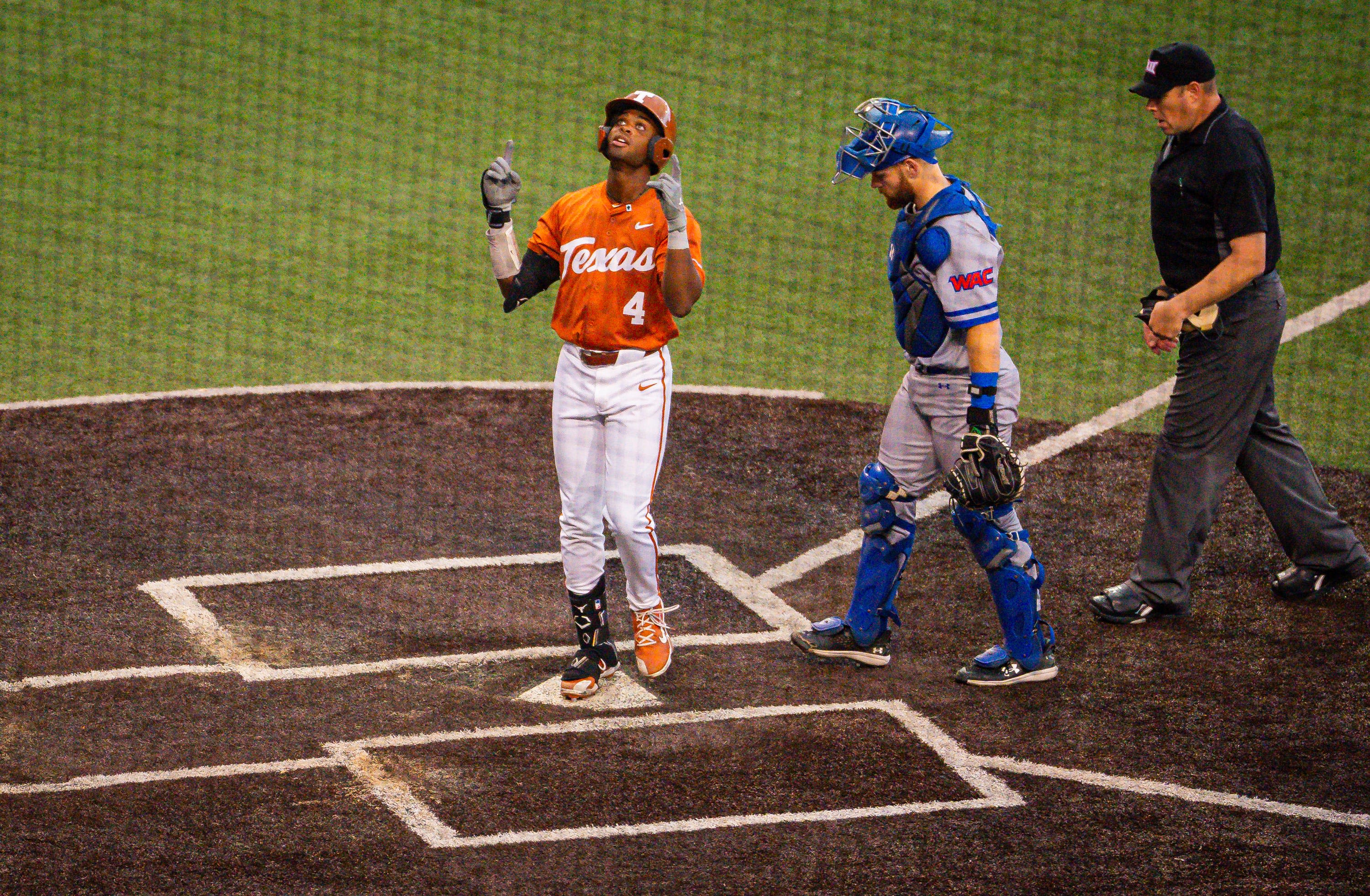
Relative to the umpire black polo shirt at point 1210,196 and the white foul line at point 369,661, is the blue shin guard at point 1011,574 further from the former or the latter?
the umpire black polo shirt at point 1210,196

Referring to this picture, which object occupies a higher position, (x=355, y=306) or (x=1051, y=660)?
(x=355, y=306)

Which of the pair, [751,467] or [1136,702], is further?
[751,467]

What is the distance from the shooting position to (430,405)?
8.98 meters

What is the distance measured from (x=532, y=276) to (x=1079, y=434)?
3927 mm

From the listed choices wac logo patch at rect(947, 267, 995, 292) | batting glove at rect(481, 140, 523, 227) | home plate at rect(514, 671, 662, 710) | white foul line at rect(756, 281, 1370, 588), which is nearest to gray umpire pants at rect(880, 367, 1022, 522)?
wac logo patch at rect(947, 267, 995, 292)

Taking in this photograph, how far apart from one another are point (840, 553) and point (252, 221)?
6506 mm

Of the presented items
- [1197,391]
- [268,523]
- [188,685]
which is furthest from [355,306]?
[1197,391]

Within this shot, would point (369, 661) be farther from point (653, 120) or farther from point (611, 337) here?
point (653, 120)

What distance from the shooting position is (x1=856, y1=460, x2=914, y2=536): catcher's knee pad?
20.0 feet

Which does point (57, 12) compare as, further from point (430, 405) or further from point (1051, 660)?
point (1051, 660)

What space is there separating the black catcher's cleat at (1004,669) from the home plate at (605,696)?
115cm

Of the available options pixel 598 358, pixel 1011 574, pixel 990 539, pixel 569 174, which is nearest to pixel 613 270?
pixel 598 358

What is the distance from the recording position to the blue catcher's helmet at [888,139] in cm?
576

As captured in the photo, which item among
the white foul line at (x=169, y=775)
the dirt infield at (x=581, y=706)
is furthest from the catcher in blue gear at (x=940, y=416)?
the white foul line at (x=169, y=775)
